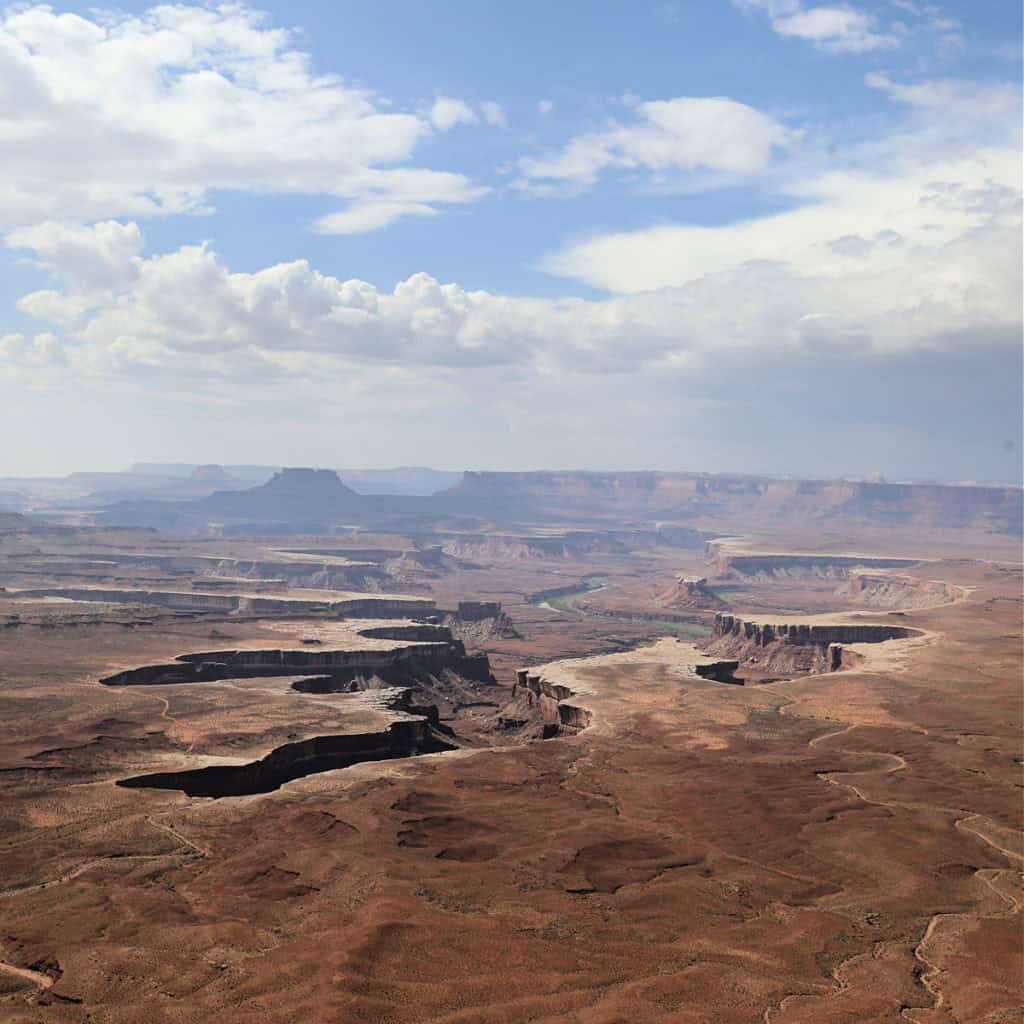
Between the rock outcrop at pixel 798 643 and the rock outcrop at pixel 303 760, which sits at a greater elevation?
the rock outcrop at pixel 303 760

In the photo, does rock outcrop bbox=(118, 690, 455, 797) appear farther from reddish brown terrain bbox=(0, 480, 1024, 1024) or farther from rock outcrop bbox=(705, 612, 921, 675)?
rock outcrop bbox=(705, 612, 921, 675)

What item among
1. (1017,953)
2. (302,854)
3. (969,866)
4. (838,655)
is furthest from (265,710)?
(838,655)

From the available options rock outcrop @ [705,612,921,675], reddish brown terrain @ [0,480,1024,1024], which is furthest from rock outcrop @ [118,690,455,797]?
rock outcrop @ [705,612,921,675]

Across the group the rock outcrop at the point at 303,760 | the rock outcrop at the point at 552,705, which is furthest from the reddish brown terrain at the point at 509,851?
the rock outcrop at the point at 552,705

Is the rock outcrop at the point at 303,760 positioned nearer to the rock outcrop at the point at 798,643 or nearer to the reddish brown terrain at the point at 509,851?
the reddish brown terrain at the point at 509,851

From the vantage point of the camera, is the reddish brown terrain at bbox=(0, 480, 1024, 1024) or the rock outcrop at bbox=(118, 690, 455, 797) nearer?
the reddish brown terrain at bbox=(0, 480, 1024, 1024)

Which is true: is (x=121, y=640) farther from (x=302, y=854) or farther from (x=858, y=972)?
(x=858, y=972)

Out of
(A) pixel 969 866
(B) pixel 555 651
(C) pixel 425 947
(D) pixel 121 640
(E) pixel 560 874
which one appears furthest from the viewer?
(B) pixel 555 651

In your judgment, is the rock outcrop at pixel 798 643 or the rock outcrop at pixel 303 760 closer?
the rock outcrop at pixel 303 760

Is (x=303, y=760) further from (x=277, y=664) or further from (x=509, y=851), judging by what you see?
(x=277, y=664)

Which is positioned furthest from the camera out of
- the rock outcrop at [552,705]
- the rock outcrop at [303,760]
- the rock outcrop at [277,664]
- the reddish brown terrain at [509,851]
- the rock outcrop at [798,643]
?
the rock outcrop at [798,643]

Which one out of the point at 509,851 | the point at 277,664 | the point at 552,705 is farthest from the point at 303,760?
the point at 277,664
